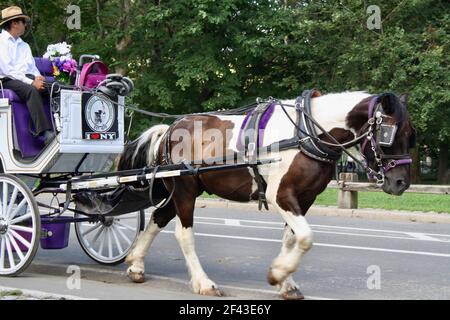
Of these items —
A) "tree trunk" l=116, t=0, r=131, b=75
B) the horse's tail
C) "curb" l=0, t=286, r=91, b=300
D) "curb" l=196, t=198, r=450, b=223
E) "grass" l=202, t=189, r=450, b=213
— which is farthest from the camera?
"tree trunk" l=116, t=0, r=131, b=75

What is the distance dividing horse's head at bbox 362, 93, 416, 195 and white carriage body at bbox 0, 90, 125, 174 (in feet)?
9.93

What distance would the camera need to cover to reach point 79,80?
313 inches

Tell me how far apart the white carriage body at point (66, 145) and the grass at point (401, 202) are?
865 centimetres

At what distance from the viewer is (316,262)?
870 centimetres

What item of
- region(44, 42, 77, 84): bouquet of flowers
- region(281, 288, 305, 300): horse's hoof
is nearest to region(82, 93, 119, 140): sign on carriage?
region(44, 42, 77, 84): bouquet of flowers

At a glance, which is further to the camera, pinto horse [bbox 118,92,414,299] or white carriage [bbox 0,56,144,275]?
white carriage [bbox 0,56,144,275]

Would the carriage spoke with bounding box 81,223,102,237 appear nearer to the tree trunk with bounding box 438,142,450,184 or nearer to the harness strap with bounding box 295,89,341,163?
the harness strap with bounding box 295,89,341,163

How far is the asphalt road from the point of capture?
7.04 meters

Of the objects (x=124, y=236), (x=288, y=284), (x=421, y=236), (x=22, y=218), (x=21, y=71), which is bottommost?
(x=421, y=236)

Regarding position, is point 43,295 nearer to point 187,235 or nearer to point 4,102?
point 187,235

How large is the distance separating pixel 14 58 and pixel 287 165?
11.2ft

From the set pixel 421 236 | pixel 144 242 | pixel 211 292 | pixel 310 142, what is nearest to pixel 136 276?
pixel 144 242

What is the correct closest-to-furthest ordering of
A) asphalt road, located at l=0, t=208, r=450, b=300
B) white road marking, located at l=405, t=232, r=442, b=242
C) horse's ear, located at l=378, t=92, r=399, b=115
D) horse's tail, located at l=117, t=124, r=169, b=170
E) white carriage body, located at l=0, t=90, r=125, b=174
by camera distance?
horse's ear, located at l=378, t=92, r=399, b=115, asphalt road, located at l=0, t=208, r=450, b=300, white carriage body, located at l=0, t=90, r=125, b=174, horse's tail, located at l=117, t=124, r=169, b=170, white road marking, located at l=405, t=232, r=442, b=242

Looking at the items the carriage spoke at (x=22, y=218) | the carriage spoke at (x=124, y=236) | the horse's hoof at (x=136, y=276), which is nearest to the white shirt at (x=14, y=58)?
the carriage spoke at (x=22, y=218)
